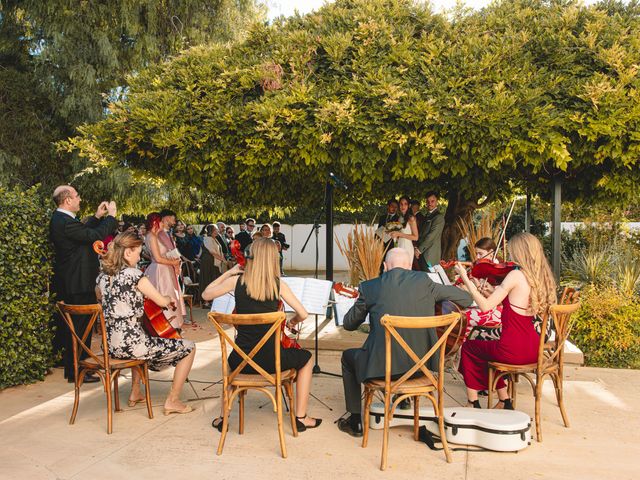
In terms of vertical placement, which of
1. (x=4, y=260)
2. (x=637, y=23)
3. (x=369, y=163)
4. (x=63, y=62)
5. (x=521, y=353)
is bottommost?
(x=521, y=353)

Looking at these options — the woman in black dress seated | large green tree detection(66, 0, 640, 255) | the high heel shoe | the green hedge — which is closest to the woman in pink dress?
large green tree detection(66, 0, 640, 255)

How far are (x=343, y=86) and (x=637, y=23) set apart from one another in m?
3.51

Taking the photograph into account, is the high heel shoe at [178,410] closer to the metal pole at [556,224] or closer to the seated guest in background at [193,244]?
the metal pole at [556,224]

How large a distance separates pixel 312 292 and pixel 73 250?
8.42 feet

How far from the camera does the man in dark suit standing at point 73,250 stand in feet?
19.0

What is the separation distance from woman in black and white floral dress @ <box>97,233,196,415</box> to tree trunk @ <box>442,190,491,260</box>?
6695 mm

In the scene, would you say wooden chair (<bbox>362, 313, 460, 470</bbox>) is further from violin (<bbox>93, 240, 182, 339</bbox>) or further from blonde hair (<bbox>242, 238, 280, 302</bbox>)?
violin (<bbox>93, 240, 182, 339</bbox>)

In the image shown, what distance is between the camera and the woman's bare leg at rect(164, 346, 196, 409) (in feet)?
15.6

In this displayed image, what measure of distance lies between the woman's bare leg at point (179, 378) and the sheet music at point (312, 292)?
0.93m

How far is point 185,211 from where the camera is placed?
16.8 meters

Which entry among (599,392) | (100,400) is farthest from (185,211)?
(599,392)

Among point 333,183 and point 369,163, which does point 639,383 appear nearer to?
point 369,163

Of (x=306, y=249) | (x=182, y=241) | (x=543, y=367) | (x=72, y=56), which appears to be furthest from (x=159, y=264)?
(x=306, y=249)

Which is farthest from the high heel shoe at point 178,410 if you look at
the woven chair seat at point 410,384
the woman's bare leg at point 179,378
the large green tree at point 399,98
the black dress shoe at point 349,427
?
the large green tree at point 399,98
